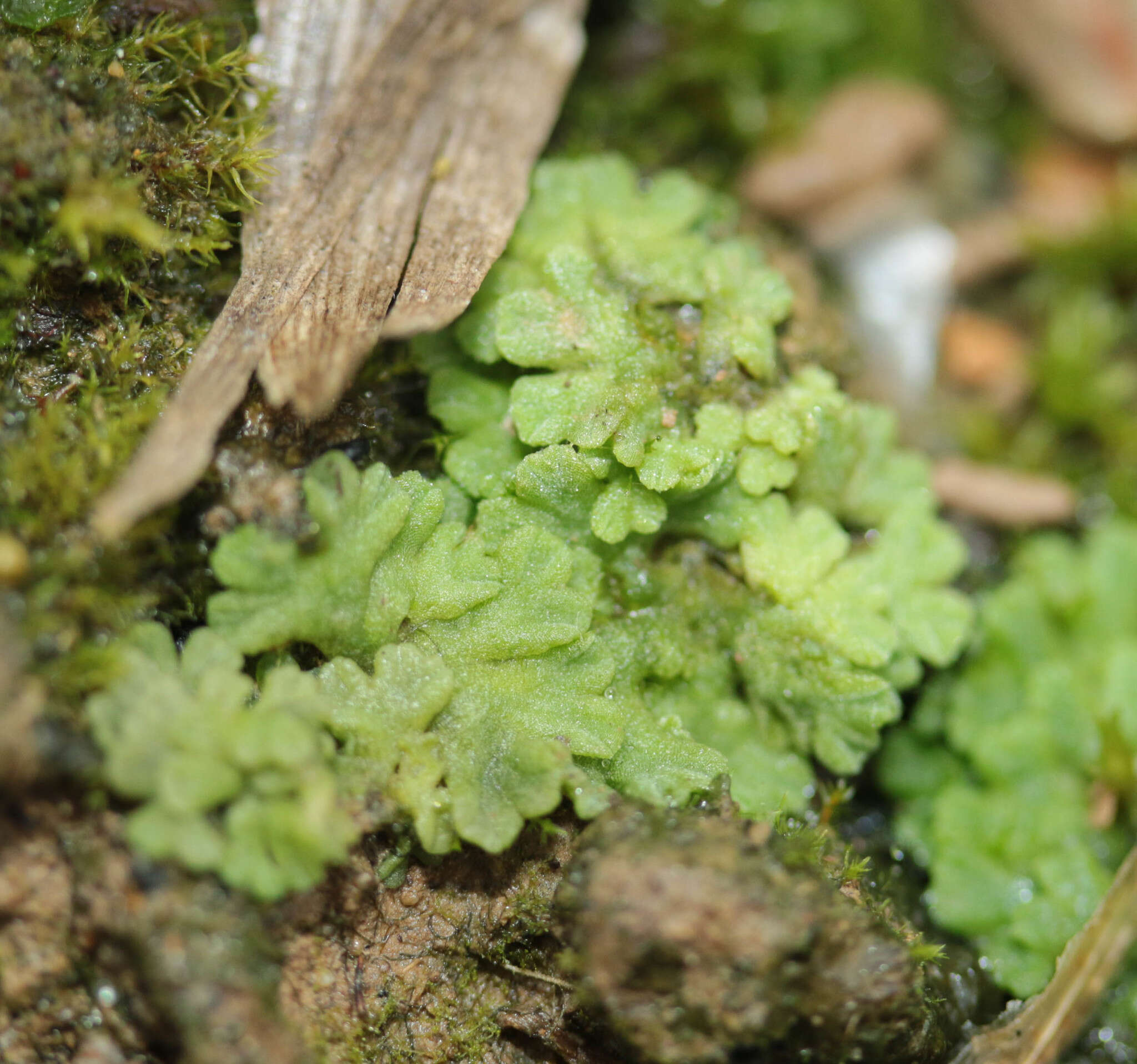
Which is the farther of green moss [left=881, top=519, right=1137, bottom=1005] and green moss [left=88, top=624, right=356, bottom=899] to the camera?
green moss [left=881, top=519, right=1137, bottom=1005]

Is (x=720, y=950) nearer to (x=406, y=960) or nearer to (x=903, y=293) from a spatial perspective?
(x=406, y=960)

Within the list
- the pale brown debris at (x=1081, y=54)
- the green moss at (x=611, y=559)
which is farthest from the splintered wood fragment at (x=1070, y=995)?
the pale brown debris at (x=1081, y=54)

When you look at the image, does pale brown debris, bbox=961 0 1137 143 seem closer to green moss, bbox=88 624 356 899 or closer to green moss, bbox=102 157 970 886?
green moss, bbox=102 157 970 886

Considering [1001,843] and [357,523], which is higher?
[357,523]

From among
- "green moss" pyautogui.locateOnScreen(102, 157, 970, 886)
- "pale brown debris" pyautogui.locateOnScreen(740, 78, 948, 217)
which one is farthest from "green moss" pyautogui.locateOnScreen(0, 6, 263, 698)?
"pale brown debris" pyautogui.locateOnScreen(740, 78, 948, 217)

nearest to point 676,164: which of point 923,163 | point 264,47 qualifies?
point 923,163

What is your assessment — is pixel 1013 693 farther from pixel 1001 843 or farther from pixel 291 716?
pixel 291 716
